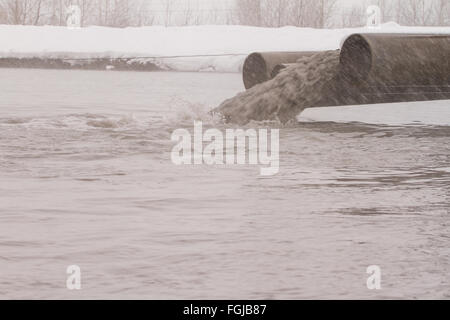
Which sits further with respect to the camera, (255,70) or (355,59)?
(255,70)

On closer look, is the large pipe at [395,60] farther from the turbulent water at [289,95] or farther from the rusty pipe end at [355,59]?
the turbulent water at [289,95]

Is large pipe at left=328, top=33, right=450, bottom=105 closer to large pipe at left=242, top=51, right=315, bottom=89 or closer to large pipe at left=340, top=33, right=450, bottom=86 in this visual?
large pipe at left=340, top=33, right=450, bottom=86

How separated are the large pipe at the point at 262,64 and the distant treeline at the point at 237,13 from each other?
3121 cm

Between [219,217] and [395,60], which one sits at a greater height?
[395,60]

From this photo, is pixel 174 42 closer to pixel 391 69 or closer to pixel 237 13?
pixel 237 13

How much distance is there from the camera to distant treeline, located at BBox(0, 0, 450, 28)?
1786 inches

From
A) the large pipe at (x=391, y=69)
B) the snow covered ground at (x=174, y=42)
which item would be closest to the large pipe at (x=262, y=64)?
the large pipe at (x=391, y=69)

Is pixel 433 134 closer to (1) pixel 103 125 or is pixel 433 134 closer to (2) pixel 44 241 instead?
(1) pixel 103 125

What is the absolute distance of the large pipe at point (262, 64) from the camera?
45.0 feet

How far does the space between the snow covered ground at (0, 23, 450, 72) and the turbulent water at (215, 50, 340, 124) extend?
58.5 ft

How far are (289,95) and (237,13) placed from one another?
36932mm

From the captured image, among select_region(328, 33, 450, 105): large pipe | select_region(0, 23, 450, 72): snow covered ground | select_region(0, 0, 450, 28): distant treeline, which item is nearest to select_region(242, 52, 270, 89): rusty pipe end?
select_region(328, 33, 450, 105): large pipe

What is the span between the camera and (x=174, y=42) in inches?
1462

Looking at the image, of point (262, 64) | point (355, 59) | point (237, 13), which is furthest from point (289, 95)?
point (237, 13)
